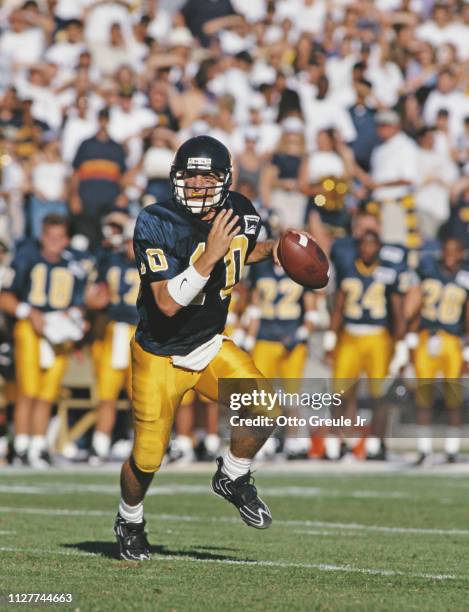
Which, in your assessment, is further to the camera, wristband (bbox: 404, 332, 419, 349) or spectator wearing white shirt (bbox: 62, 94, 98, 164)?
spectator wearing white shirt (bbox: 62, 94, 98, 164)

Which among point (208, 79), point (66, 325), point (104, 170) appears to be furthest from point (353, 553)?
point (208, 79)

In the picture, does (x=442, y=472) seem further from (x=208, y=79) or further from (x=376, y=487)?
(x=208, y=79)

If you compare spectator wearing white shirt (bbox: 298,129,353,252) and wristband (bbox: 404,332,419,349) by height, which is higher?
spectator wearing white shirt (bbox: 298,129,353,252)

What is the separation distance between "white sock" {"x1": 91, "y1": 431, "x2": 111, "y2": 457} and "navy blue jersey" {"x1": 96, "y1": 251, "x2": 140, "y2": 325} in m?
0.88

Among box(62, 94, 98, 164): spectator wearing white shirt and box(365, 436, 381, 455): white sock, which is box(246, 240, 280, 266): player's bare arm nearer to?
box(365, 436, 381, 455): white sock

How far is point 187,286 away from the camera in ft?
14.8

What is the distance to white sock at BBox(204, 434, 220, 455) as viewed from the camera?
10.7m

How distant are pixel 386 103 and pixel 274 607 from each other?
396 inches

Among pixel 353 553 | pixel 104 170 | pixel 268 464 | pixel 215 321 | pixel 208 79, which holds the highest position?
pixel 208 79

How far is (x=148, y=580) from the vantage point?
4.34 meters

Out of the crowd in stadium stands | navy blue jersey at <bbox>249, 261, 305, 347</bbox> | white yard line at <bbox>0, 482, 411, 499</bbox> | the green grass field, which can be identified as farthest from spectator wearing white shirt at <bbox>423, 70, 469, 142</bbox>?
white yard line at <bbox>0, 482, 411, 499</bbox>

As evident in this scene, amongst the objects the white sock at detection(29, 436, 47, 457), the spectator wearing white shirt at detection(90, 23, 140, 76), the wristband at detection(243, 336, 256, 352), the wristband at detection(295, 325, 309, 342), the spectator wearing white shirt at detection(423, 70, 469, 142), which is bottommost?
the white sock at detection(29, 436, 47, 457)

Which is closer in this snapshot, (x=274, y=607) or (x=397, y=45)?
(x=274, y=607)

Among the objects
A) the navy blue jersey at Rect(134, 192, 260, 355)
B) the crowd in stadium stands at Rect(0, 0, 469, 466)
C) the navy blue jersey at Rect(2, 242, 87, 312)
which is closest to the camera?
the navy blue jersey at Rect(134, 192, 260, 355)
